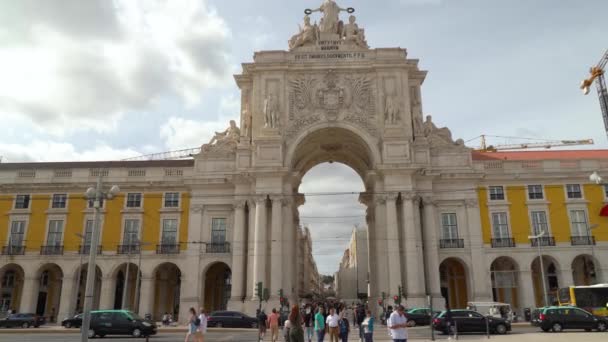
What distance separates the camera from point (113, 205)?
47.1 meters

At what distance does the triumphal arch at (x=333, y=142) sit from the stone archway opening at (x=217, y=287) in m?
7.08

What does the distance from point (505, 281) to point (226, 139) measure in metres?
28.5

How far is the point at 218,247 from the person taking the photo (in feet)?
147

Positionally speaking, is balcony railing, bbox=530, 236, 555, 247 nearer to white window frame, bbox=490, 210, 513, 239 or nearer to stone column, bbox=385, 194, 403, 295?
white window frame, bbox=490, 210, 513, 239

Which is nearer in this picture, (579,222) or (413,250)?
(413,250)

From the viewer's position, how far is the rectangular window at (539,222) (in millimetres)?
44438

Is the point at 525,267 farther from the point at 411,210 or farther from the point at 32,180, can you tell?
the point at 32,180

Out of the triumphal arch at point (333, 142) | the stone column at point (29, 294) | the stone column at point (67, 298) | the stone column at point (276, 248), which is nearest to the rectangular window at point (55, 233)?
the stone column at point (29, 294)

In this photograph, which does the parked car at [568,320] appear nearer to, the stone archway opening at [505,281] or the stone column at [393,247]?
the stone archway opening at [505,281]

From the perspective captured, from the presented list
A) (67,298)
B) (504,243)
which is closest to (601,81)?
(504,243)

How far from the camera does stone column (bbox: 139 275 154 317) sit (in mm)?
43688

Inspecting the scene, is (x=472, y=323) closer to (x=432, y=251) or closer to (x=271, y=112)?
(x=432, y=251)

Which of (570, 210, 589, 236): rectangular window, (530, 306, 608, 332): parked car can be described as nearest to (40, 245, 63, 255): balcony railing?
(530, 306, 608, 332): parked car

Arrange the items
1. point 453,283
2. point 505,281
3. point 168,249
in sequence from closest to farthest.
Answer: point 505,281 < point 168,249 < point 453,283
